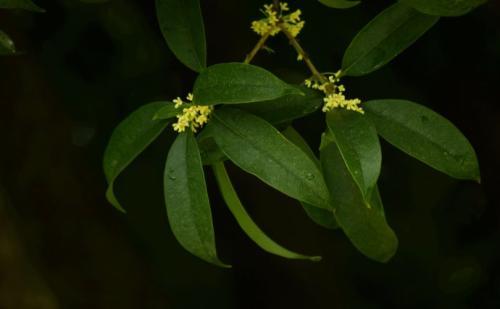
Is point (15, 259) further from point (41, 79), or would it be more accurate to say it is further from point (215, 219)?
point (215, 219)

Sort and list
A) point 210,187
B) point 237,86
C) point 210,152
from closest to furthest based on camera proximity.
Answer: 1. point 237,86
2. point 210,152
3. point 210,187

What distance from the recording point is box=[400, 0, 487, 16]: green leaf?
83 centimetres

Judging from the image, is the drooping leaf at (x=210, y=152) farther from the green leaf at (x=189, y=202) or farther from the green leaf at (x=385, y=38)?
the green leaf at (x=385, y=38)

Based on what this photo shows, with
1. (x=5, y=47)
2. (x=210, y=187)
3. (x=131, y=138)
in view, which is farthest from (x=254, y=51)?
→ (x=210, y=187)

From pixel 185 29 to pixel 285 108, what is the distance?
159mm

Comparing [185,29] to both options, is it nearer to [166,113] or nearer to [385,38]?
[166,113]

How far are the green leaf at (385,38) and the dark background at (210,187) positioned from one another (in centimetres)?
101

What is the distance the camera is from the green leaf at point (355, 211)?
901 mm

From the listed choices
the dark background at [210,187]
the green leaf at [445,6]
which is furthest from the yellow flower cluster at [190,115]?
the dark background at [210,187]

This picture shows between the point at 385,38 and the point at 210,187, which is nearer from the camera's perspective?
the point at 385,38

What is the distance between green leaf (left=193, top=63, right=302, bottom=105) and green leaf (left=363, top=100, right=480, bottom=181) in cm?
16

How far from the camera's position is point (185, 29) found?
919 mm

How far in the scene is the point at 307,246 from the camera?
247 centimetres

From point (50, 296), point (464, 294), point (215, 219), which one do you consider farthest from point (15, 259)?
point (464, 294)
